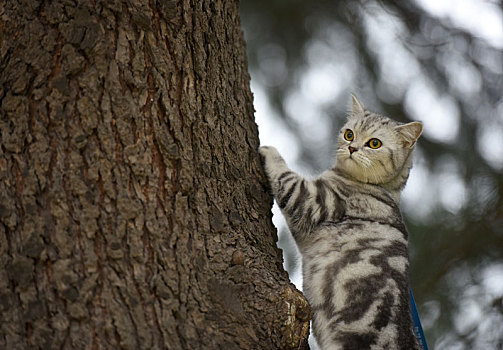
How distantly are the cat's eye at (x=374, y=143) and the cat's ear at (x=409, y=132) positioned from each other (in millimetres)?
141

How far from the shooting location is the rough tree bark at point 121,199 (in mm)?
1682

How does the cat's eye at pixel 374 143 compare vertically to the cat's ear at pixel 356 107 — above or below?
below

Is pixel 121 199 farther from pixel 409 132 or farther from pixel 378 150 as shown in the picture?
pixel 409 132

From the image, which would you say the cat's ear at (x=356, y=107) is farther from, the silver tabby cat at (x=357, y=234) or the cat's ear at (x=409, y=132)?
the cat's ear at (x=409, y=132)

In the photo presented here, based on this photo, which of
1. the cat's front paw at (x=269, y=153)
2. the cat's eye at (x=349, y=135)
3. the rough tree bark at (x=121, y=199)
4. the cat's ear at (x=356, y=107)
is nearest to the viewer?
the rough tree bark at (x=121, y=199)

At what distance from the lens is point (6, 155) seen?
1.79m

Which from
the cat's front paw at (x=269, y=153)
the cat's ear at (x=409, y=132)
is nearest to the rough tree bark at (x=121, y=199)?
the cat's front paw at (x=269, y=153)

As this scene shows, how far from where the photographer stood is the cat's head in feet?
10.6

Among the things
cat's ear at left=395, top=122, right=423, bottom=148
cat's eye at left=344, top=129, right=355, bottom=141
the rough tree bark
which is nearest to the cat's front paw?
the rough tree bark

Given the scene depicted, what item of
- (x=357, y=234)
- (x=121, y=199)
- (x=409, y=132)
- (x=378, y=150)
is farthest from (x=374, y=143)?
(x=121, y=199)

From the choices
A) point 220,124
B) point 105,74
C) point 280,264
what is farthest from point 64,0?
point 280,264

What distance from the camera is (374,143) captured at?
10.9ft

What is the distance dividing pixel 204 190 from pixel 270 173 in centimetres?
60

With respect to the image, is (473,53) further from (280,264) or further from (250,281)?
(250,281)
